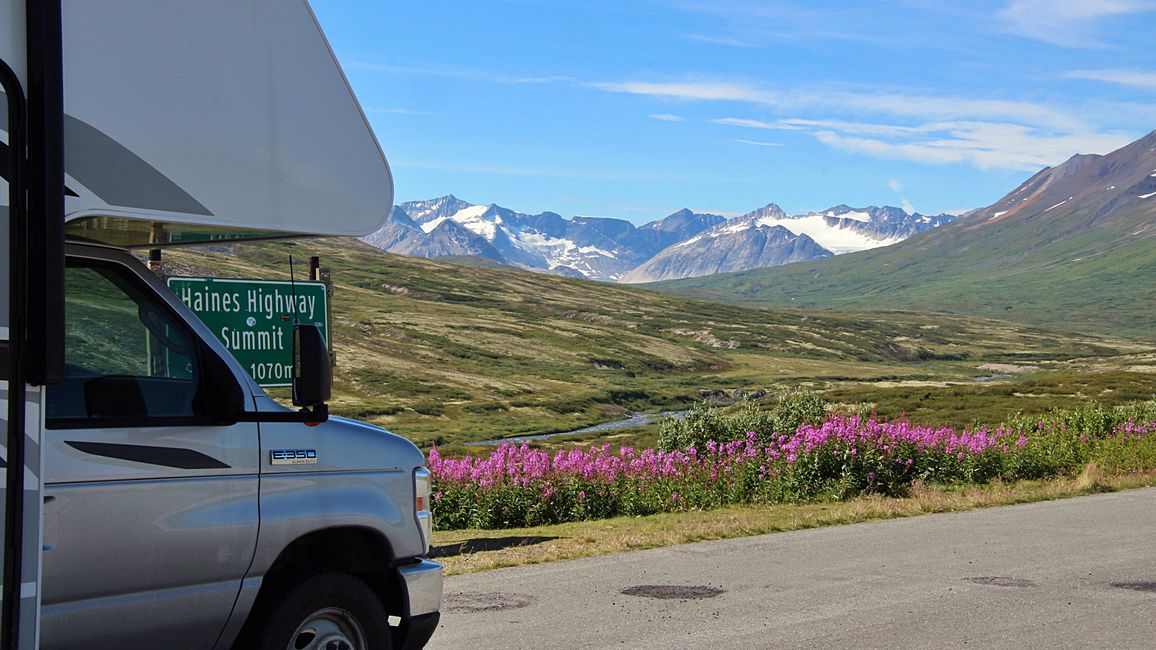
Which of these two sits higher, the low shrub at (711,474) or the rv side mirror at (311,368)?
the rv side mirror at (311,368)

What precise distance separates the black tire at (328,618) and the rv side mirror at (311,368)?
0.96 m

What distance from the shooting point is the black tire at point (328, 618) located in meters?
5.66

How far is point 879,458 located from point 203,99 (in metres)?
14.5

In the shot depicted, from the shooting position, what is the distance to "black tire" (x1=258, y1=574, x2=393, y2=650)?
566 cm

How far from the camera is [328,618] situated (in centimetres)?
602

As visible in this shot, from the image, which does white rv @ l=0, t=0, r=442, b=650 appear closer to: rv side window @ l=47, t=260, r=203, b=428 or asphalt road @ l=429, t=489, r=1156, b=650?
rv side window @ l=47, t=260, r=203, b=428

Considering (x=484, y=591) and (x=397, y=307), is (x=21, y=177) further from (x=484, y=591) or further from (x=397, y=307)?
(x=397, y=307)

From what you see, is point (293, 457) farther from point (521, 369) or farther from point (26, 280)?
point (521, 369)

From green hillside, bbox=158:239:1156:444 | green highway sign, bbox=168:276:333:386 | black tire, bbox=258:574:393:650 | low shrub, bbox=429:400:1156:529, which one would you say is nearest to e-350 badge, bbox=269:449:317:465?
black tire, bbox=258:574:393:650

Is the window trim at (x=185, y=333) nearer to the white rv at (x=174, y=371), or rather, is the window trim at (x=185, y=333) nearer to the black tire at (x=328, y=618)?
the white rv at (x=174, y=371)

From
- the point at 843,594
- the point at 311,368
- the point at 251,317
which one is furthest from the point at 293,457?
the point at 251,317

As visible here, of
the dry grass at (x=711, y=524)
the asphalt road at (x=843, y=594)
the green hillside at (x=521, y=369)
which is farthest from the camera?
the green hillside at (x=521, y=369)

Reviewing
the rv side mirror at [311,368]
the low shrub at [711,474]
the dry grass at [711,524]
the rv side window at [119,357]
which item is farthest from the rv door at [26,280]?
the low shrub at [711,474]

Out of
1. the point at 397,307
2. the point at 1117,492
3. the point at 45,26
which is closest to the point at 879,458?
the point at 1117,492
